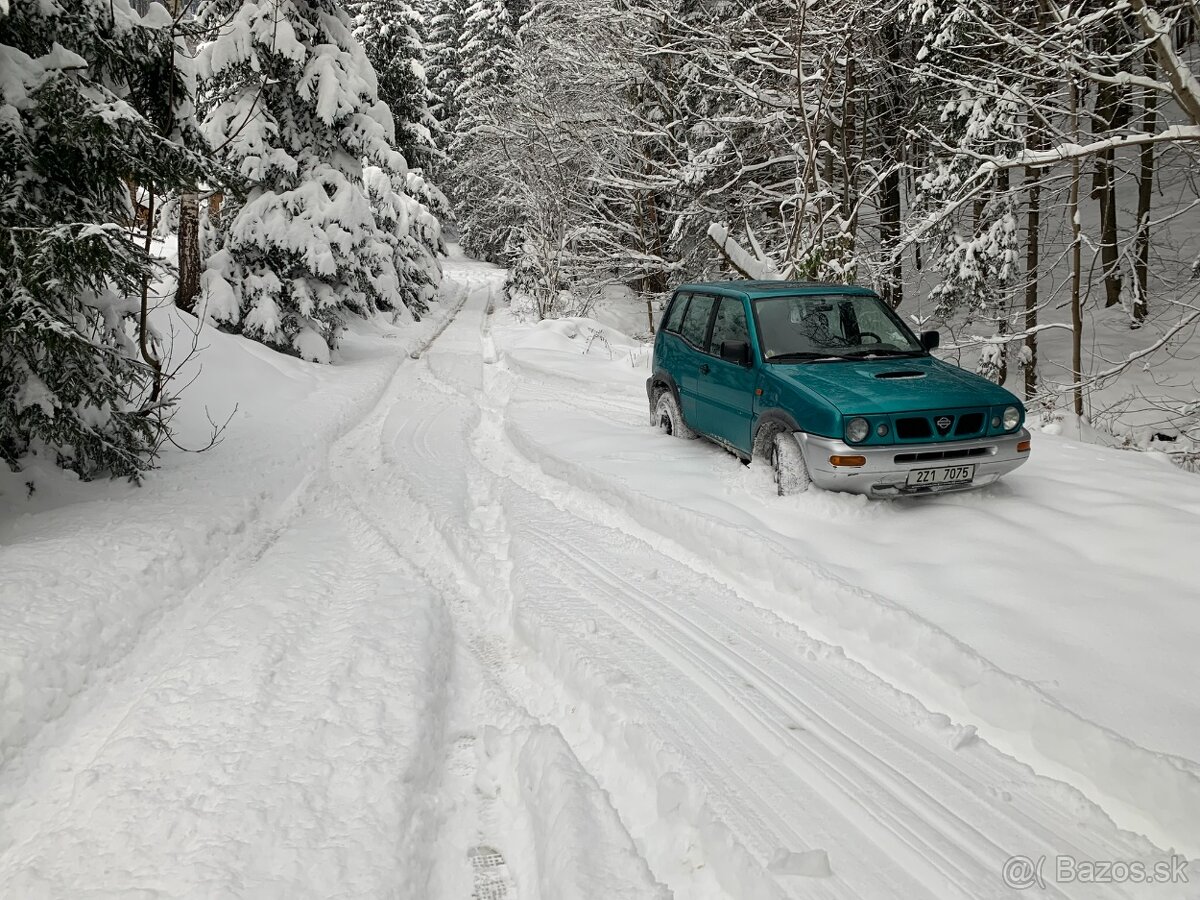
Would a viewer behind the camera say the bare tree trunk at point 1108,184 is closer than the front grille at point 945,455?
No

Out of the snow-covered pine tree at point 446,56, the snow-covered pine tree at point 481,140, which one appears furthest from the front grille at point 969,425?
the snow-covered pine tree at point 446,56

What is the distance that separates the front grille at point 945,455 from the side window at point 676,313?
149 inches

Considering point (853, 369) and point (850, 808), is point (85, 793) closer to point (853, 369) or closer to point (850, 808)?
point (850, 808)

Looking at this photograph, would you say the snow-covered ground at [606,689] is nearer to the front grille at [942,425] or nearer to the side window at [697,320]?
the front grille at [942,425]

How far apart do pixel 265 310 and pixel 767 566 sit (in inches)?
532

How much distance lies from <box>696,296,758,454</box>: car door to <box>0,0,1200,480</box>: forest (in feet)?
7.47

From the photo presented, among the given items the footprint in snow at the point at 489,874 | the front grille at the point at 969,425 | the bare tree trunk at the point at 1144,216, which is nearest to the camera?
the footprint in snow at the point at 489,874

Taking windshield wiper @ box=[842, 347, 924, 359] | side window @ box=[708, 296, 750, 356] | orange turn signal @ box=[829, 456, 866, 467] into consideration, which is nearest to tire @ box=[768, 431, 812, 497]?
orange turn signal @ box=[829, 456, 866, 467]

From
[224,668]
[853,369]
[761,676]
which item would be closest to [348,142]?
[853,369]

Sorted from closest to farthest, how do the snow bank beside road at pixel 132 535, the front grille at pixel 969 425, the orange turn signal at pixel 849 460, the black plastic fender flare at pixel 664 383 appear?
the snow bank beside road at pixel 132 535
the orange turn signal at pixel 849 460
the front grille at pixel 969 425
the black plastic fender flare at pixel 664 383

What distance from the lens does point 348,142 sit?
54.2 feet

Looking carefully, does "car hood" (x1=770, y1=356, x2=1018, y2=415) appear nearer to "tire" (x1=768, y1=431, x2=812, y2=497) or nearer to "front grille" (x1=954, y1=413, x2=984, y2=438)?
"front grille" (x1=954, y1=413, x2=984, y2=438)

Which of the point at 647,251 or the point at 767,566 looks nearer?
the point at 767,566

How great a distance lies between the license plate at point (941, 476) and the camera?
5.86 m
